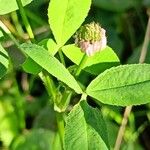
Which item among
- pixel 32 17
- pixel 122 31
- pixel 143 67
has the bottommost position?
pixel 122 31

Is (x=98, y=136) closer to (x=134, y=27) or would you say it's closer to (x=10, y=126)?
(x=10, y=126)

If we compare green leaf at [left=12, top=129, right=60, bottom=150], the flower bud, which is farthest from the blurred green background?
the flower bud

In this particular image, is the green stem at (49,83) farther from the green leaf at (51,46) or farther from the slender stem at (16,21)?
the slender stem at (16,21)

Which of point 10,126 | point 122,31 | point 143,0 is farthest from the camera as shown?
point 122,31

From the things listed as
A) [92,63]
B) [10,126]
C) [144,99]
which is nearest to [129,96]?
[144,99]

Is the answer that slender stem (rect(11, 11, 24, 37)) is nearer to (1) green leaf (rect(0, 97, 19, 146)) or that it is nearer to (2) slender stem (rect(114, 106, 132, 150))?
(1) green leaf (rect(0, 97, 19, 146))

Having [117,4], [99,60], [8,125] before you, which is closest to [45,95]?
[8,125]

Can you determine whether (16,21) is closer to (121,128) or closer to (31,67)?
(121,128)

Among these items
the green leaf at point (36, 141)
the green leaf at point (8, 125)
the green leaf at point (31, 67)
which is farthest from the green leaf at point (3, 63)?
the green leaf at point (8, 125)
